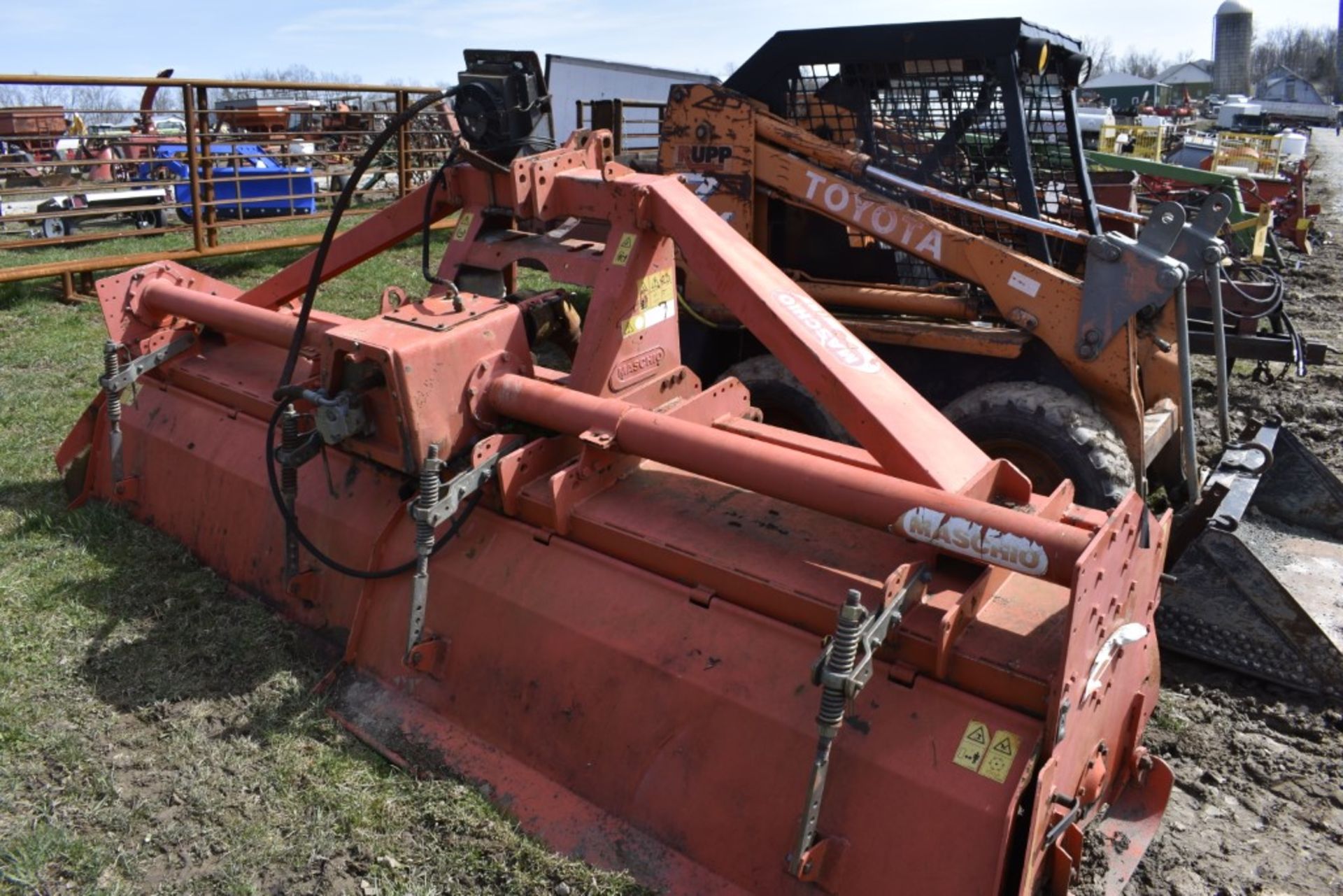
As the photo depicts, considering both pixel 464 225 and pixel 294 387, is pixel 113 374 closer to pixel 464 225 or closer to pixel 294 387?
pixel 294 387

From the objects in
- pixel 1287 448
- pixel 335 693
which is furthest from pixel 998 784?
pixel 1287 448

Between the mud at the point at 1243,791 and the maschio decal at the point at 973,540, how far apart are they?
37.4 inches

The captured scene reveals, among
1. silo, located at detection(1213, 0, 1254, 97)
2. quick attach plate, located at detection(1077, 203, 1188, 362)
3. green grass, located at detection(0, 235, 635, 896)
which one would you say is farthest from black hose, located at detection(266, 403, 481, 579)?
silo, located at detection(1213, 0, 1254, 97)

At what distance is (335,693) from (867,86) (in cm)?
366

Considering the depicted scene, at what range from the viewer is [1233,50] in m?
87.5

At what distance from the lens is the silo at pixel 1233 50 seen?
287 feet

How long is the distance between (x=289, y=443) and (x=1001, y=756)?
7.87 feet

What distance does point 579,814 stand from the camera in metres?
2.88

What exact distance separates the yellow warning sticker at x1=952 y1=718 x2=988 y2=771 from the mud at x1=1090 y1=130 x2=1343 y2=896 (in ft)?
1.98

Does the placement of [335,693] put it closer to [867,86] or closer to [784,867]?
[784,867]

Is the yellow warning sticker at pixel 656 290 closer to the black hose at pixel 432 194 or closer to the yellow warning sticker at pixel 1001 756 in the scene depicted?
the black hose at pixel 432 194

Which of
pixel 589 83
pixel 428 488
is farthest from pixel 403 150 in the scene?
pixel 428 488

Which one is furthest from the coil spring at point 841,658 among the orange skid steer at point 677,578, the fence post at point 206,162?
the fence post at point 206,162

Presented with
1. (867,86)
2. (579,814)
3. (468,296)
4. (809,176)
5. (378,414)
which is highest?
(867,86)
